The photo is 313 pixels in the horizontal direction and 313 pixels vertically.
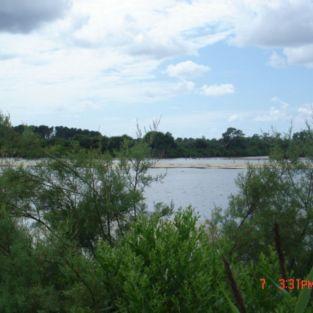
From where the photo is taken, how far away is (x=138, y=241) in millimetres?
4168

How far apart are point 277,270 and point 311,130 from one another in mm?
4107

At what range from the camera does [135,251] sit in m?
4.12

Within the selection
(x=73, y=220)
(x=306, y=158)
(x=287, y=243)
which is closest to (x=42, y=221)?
(x=73, y=220)

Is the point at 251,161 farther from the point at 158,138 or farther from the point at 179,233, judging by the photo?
the point at 179,233

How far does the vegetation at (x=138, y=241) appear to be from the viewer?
3816mm

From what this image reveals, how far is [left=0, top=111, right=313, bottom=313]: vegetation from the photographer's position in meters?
3.82

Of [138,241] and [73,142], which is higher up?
[73,142]
